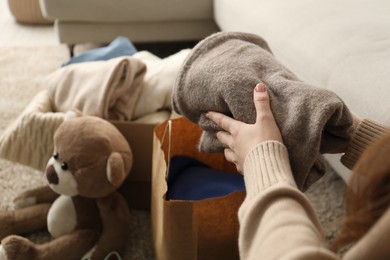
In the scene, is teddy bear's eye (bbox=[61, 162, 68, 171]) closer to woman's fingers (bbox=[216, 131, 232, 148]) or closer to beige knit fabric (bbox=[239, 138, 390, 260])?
woman's fingers (bbox=[216, 131, 232, 148])

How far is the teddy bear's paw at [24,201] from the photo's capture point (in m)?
1.07

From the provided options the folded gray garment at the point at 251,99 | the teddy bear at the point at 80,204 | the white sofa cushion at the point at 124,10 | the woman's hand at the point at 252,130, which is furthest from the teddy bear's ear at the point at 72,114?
the white sofa cushion at the point at 124,10

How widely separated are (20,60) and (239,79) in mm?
1460

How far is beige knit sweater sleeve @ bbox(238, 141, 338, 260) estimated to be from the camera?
468 millimetres

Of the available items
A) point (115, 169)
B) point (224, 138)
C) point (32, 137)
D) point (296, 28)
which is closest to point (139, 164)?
point (115, 169)

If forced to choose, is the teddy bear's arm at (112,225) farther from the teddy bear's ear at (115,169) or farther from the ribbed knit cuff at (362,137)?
the ribbed knit cuff at (362,137)

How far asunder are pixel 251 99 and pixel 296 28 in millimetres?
498

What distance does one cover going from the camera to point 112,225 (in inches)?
38.6

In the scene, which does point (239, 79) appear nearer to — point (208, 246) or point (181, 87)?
point (181, 87)

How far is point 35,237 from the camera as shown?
1.04 metres

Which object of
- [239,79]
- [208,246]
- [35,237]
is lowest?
[35,237]

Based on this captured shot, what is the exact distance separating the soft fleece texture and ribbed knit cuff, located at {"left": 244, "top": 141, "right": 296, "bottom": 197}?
536 mm

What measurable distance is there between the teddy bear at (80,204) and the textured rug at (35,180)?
54 mm

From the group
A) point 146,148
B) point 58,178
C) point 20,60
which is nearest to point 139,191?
point 146,148
